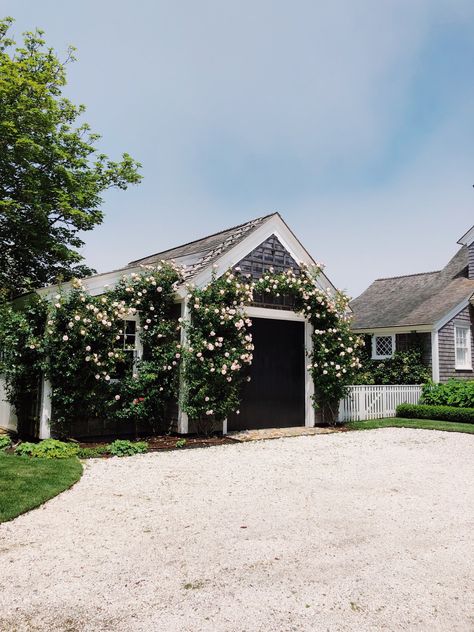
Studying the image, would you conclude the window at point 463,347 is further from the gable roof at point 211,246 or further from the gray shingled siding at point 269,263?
the gable roof at point 211,246

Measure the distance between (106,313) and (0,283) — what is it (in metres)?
12.3

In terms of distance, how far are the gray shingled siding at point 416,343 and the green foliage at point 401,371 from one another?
6.5 inches

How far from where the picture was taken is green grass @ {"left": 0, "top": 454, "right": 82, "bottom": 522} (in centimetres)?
A: 523

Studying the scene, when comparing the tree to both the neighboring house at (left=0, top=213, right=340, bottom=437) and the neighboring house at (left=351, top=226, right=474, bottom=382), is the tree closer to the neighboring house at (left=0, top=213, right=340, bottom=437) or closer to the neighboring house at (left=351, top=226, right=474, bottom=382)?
the neighboring house at (left=0, top=213, right=340, bottom=437)

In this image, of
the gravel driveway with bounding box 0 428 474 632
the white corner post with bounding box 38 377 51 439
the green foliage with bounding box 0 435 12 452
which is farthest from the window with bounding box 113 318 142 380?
the gravel driveway with bounding box 0 428 474 632

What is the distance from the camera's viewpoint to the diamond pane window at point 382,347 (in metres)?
18.1

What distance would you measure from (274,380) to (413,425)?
425cm

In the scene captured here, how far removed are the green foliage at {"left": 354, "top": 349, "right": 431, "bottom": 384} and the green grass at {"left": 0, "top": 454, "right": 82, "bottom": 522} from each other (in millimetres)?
11761

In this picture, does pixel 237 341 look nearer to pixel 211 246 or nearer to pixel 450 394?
pixel 211 246

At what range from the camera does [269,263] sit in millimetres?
12008

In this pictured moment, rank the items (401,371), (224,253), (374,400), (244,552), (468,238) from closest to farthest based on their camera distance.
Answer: (244,552) < (224,253) < (374,400) < (401,371) < (468,238)

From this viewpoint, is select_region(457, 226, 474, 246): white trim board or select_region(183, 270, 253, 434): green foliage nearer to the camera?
select_region(183, 270, 253, 434): green foliage

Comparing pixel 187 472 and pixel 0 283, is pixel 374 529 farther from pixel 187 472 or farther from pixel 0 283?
pixel 0 283

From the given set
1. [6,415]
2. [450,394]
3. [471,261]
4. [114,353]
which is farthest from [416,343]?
[6,415]
